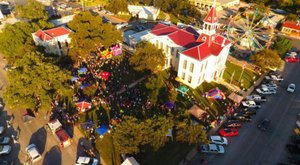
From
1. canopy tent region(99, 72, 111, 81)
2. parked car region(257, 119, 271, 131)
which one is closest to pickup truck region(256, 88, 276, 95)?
parked car region(257, 119, 271, 131)

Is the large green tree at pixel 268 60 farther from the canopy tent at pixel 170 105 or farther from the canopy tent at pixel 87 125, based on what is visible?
the canopy tent at pixel 87 125

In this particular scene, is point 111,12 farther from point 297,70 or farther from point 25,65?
point 297,70

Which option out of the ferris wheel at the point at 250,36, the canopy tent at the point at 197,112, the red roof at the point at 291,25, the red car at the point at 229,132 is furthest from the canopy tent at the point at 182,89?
the red roof at the point at 291,25

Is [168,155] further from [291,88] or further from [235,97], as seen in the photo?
[291,88]

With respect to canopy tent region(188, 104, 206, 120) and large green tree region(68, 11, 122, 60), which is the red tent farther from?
canopy tent region(188, 104, 206, 120)

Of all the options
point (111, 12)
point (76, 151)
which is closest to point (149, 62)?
point (76, 151)

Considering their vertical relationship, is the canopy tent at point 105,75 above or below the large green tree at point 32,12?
below

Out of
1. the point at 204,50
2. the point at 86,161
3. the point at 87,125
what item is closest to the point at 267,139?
the point at 204,50
